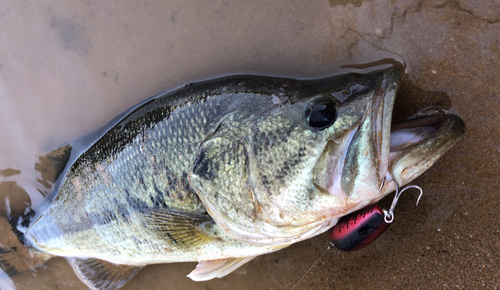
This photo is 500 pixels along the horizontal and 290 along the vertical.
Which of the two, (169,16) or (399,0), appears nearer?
(399,0)

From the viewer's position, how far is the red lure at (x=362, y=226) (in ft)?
5.76

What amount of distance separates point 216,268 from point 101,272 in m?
1.19

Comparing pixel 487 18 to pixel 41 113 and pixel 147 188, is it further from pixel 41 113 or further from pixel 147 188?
pixel 41 113

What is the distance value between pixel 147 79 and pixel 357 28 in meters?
1.78

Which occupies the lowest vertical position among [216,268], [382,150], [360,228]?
[216,268]

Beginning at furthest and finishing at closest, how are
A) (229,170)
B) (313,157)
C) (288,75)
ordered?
(288,75)
(229,170)
(313,157)

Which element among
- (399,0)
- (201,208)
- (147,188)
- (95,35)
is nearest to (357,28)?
(399,0)

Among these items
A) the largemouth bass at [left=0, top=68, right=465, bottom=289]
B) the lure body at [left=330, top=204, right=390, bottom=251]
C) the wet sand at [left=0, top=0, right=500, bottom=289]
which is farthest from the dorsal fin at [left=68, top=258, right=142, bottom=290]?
the lure body at [left=330, top=204, right=390, bottom=251]

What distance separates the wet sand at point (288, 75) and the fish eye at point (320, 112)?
649 mm

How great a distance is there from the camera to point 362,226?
181cm

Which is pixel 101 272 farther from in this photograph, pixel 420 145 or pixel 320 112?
pixel 420 145

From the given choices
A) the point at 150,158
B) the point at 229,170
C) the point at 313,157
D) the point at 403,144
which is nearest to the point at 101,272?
the point at 150,158

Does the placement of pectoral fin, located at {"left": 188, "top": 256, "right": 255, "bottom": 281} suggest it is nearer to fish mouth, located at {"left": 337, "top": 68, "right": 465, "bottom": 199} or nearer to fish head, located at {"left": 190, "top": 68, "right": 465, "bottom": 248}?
fish head, located at {"left": 190, "top": 68, "right": 465, "bottom": 248}

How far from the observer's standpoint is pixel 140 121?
219 centimetres
